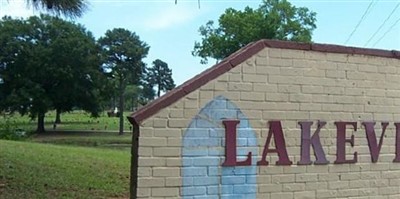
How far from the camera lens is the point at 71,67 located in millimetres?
46812

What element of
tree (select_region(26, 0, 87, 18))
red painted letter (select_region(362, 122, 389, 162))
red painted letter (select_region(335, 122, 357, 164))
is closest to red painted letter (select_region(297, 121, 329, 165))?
red painted letter (select_region(335, 122, 357, 164))

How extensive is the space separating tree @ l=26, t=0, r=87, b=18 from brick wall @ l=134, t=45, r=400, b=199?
398cm

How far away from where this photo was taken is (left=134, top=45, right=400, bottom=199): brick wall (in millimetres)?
4461

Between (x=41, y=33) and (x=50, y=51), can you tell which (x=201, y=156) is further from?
(x=41, y=33)

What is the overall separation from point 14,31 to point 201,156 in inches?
1884

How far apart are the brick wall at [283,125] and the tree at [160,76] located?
70.6m

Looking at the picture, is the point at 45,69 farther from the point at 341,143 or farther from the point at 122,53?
the point at 341,143

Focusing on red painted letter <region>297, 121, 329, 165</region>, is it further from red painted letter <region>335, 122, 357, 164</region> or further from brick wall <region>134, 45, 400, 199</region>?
red painted letter <region>335, 122, 357, 164</region>

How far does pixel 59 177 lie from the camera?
10383 mm

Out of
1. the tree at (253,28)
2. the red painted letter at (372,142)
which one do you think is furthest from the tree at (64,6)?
the tree at (253,28)

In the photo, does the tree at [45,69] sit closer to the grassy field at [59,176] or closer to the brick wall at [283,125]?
the grassy field at [59,176]

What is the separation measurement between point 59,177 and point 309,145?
21.2 feet

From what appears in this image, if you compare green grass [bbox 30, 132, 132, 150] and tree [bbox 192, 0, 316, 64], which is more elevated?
tree [bbox 192, 0, 316, 64]

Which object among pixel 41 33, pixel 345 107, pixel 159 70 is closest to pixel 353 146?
pixel 345 107
